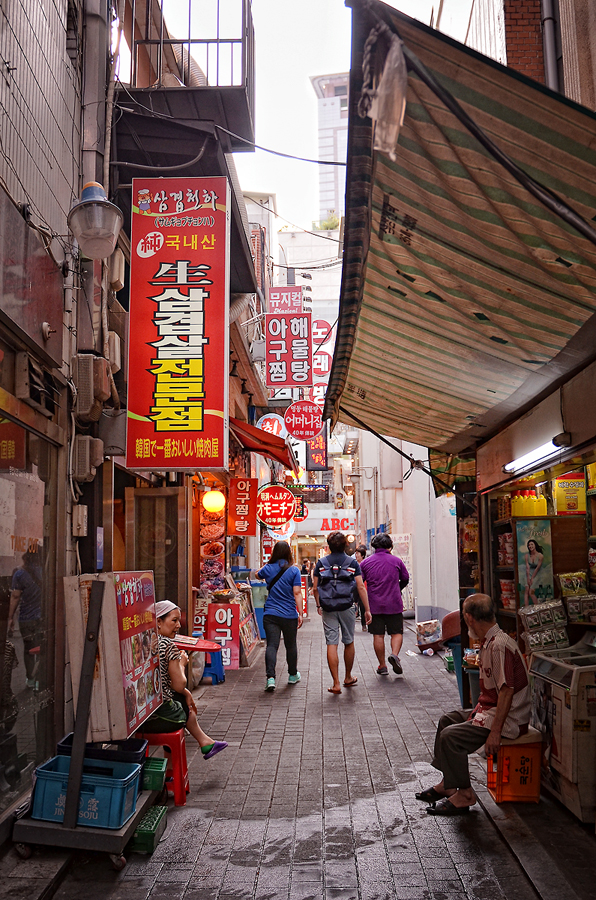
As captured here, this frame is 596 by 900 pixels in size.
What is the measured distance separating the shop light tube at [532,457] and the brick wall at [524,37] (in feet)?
12.3

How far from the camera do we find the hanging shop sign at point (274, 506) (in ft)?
56.1

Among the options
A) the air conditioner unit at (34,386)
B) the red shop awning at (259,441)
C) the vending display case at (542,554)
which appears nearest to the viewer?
the air conditioner unit at (34,386)

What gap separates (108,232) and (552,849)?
5174 mm

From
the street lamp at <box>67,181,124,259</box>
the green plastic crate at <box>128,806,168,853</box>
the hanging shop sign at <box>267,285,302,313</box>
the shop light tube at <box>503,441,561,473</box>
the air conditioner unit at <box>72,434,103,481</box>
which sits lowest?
the green plastic crate at <box>128,806,168,853</box>

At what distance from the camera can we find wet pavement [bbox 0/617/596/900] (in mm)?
4250

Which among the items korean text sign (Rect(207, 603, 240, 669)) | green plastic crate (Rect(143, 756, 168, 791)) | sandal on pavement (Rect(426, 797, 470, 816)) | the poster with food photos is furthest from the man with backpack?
green plastic crate (Rect(143, 756, 168, 791))

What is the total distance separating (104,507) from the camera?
25.1 feet

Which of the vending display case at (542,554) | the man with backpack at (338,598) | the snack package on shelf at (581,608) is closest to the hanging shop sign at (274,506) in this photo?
the man with backpack at (338,598)

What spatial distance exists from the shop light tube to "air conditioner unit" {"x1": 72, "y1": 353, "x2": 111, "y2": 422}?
3.76 metres

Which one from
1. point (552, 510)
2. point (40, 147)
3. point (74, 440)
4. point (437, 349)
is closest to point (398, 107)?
point (437, 349)

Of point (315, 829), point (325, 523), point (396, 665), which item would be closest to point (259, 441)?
point (396, 665)

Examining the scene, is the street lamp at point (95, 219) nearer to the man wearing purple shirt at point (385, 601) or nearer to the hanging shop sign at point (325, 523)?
the man wearing purple shirt at point (385, 601)

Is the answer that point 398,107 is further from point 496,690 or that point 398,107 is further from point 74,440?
point 74,440

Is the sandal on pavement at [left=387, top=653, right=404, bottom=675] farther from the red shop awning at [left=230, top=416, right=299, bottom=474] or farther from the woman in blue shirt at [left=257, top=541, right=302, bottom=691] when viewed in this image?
the red shop awning at [left=230, top=416, right=299, bottom=474]
